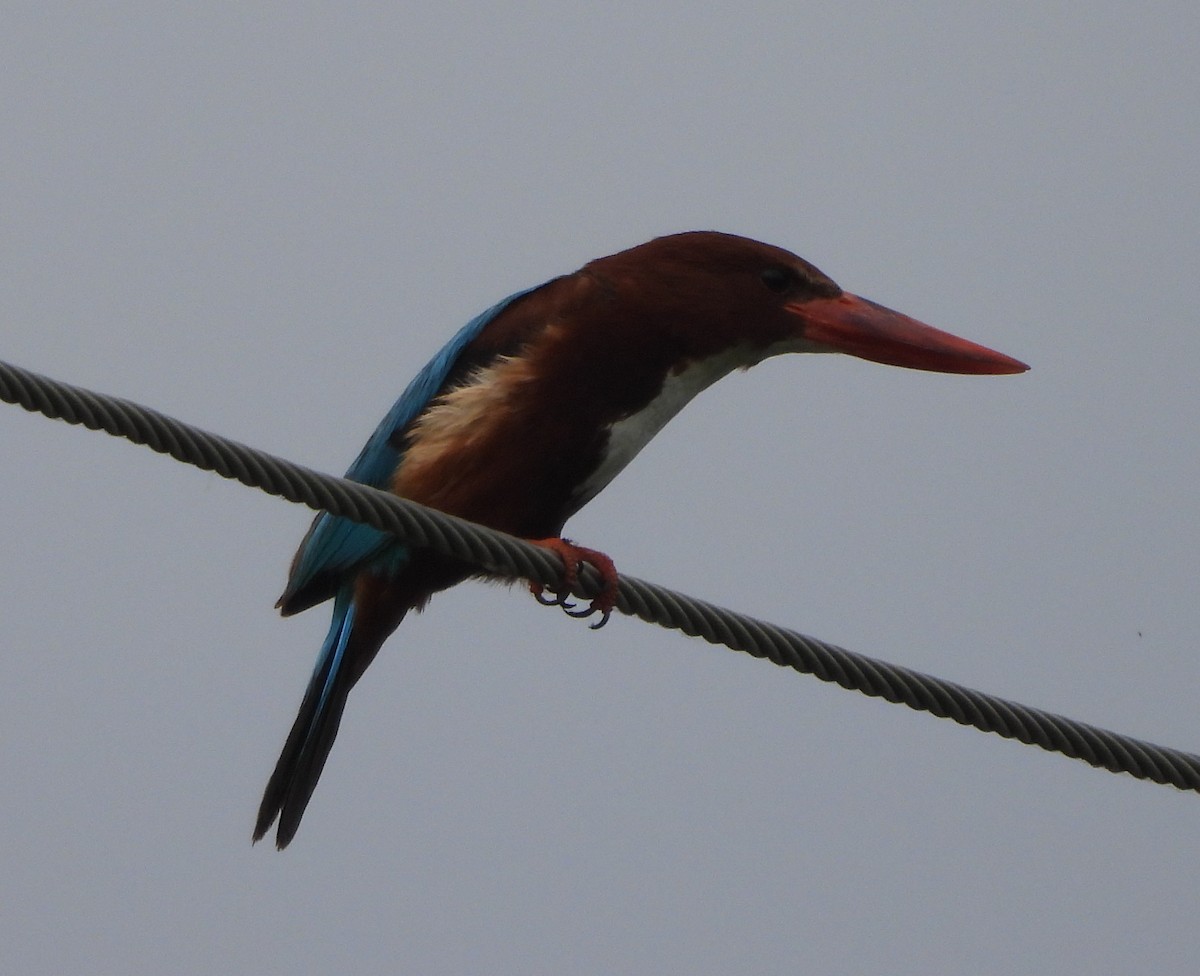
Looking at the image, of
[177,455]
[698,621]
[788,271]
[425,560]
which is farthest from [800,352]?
[177,455]

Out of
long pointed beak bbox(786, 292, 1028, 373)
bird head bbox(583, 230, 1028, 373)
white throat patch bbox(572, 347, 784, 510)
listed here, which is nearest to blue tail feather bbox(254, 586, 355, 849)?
white throat patch bbox(572, 347, 784, 510)

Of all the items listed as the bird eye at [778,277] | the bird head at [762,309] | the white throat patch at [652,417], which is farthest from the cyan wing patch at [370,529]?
the bird eye at [778,277]

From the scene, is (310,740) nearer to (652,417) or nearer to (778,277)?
→ (652,417)

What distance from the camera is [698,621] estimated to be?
2.80m

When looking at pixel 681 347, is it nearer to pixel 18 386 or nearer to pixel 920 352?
pixel 920 352

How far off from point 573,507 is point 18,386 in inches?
64.9

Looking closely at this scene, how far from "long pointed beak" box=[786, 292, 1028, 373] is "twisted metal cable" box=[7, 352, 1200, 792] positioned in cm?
120

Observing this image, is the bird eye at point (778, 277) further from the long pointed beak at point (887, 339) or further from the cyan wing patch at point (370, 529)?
→ the cyan wing patch at point (370, 529)

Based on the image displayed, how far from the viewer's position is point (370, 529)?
149 inches

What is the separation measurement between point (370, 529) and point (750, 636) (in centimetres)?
123

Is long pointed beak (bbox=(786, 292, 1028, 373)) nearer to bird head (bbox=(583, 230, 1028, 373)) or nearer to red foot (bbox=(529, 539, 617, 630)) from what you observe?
bird head (bbox=(583, 230, 1028, 373))

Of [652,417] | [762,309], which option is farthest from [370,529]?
[762,309]

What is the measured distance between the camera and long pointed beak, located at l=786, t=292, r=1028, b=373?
4.00 meters

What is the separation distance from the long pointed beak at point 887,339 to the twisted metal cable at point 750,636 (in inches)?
47.2
